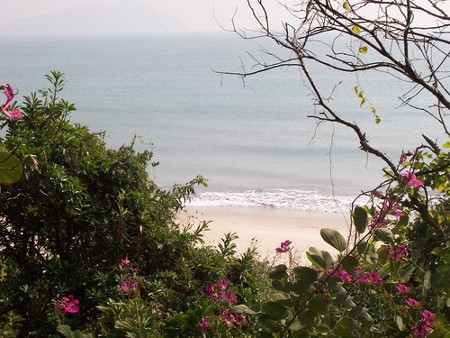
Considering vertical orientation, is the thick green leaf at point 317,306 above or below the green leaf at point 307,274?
below

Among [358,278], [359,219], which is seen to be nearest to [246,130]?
[358,278]

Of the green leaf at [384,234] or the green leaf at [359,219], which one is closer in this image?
the green leaf at [359,219]

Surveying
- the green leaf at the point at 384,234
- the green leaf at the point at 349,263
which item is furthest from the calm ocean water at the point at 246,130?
the green leaf at the point at 349,263

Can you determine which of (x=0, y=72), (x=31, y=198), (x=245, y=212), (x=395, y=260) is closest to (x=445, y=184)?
(x=395, y=260)

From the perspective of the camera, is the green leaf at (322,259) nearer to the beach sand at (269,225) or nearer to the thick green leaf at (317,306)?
the thick green leaf at (317,306)

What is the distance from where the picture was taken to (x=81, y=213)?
127 inches

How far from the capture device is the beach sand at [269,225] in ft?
45.0

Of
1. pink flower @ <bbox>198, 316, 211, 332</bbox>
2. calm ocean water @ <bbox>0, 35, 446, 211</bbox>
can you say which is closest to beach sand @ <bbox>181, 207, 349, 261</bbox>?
calm ocean water @ <bbox>0, 35, 446, 211</bbox>

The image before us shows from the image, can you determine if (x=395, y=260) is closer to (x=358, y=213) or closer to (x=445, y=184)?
(x=358, y=213)

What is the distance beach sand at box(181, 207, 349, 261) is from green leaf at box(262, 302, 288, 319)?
34.0 feet

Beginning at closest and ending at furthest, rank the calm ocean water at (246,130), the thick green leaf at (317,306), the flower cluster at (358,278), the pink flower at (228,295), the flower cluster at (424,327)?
the thick green leaf at (317,306), the flower cluster at (424,327), the flower cluster at (358,278), the pink flower at (228,295), the calm ocean water at (246,130)

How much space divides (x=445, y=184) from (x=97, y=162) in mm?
1995

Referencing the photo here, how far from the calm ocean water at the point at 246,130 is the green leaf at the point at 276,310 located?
7.94 feet

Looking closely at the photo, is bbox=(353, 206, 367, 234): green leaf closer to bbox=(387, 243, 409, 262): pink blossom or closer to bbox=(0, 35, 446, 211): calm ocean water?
bbox=(387, 243, 409, 262): pink blossom
